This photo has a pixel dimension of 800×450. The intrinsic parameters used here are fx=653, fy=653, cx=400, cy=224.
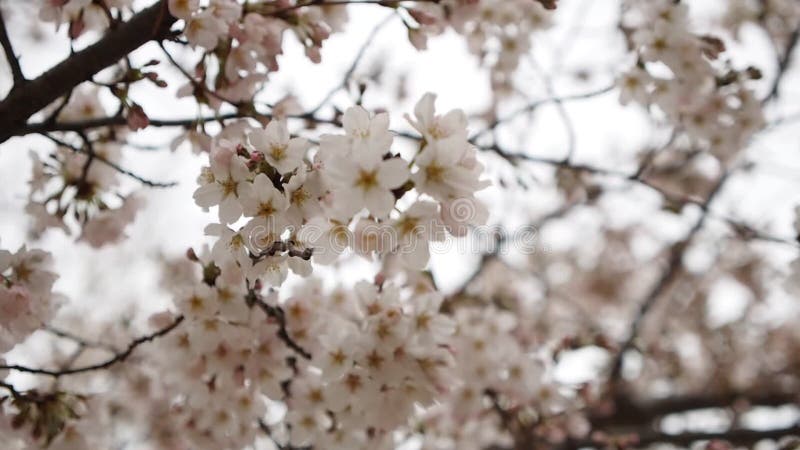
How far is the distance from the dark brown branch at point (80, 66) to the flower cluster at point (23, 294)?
16.8 inches

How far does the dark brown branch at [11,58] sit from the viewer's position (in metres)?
1.71

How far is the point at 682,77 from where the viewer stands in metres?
2.66

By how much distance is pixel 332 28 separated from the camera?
8.09ft

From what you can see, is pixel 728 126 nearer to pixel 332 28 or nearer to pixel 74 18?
pixel 332 28

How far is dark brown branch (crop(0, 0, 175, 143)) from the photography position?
1.79 m

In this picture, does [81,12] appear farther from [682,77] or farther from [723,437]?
[723,437]

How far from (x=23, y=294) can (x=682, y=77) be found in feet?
8.21

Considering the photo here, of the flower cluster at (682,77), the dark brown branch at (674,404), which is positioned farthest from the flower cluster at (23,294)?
the dark brown branch at (674,404)

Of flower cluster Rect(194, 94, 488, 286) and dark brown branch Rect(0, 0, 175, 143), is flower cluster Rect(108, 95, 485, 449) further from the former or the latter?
dark brown branch Rect(0, 0, 175, 143)

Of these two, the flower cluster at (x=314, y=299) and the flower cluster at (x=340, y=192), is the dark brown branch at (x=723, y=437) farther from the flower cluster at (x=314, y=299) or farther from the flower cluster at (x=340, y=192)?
the flower cluster at (x=340, y=192)

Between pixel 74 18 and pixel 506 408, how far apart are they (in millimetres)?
2506

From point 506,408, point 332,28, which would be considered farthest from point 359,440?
point 332,28

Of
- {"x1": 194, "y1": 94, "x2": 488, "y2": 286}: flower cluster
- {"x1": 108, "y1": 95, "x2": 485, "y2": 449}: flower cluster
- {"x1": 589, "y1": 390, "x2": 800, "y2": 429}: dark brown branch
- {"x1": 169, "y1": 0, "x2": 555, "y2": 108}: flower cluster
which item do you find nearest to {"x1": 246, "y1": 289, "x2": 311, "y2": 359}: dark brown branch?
{"x1": 108, "y1": 95, "x2": 485, "y2": 449}: flower cluster

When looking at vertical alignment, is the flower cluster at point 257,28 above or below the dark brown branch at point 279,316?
above
